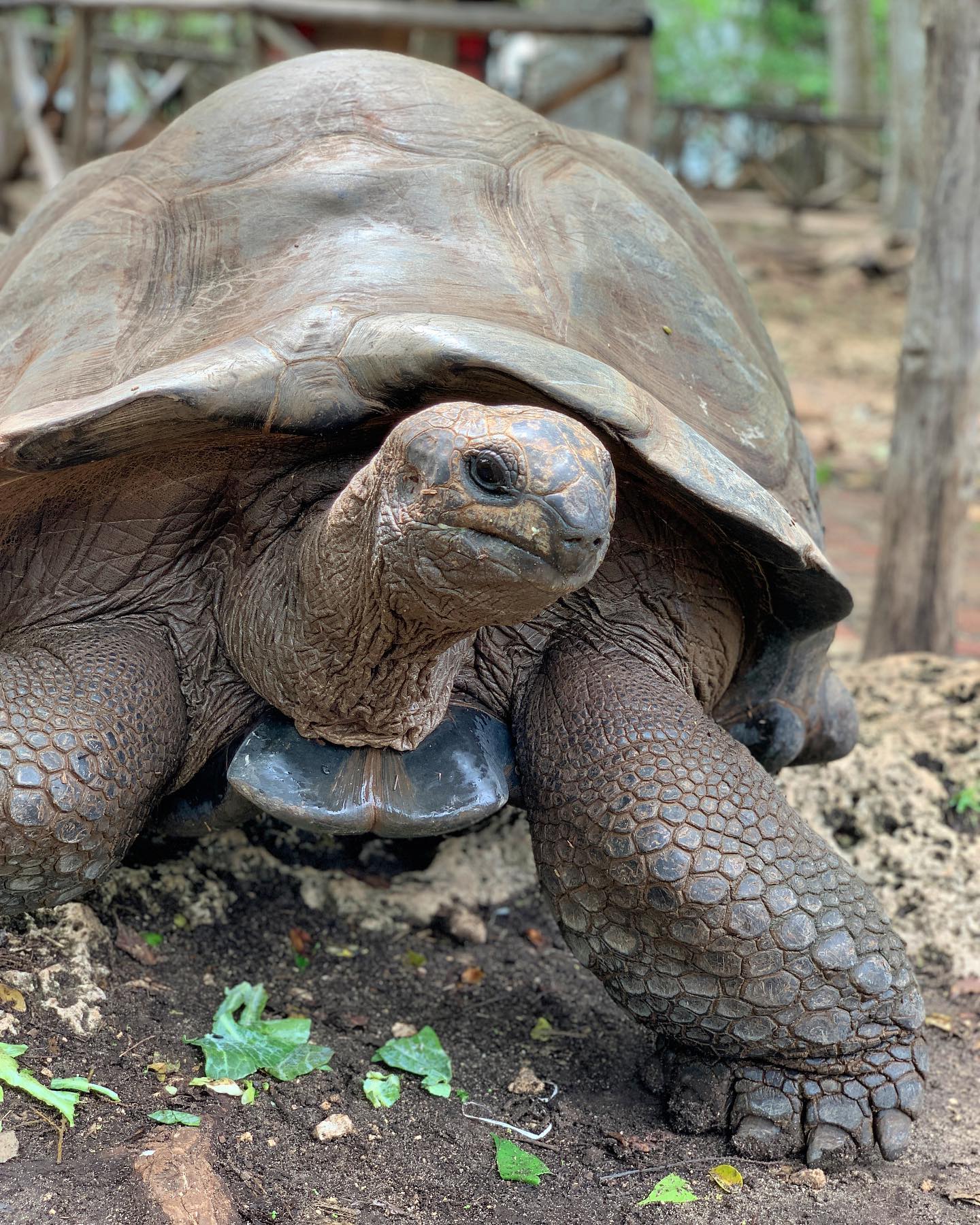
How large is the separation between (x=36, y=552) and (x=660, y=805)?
1355mm

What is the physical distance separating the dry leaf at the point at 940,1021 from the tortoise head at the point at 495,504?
158cm

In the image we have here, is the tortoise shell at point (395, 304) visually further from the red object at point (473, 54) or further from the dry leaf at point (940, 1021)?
the red object at point (473, 54)

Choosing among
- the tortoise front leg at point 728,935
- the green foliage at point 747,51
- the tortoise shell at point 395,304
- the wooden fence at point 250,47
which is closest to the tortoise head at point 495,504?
the tortoise shell at point 395,304

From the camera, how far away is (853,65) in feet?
67.1

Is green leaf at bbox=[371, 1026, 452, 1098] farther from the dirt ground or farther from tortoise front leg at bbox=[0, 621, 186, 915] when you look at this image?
tortoise front leg at bbox=[0, 621, 186, 915]

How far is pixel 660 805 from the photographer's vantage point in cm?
224

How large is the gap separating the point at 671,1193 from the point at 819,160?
22662 mm

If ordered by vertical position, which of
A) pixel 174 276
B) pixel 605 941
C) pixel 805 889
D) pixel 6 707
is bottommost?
pixel 605 941

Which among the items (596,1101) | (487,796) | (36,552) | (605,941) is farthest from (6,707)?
(596,1101)

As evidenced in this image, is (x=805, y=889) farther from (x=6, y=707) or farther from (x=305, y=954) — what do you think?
(x=6, y=707)

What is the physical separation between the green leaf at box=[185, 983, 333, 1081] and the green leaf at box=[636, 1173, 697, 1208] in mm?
628

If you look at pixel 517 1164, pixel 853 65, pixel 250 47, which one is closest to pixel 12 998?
pixel 517 1164

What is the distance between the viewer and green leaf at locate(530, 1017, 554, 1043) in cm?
261

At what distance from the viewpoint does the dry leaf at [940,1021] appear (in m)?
2.80
